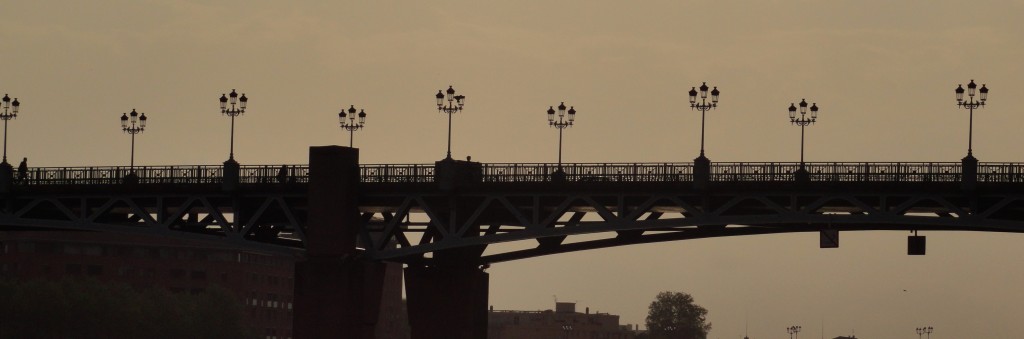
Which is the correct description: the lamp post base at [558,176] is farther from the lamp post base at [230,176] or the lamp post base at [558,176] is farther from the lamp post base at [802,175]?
the lamp post base at [230,176]

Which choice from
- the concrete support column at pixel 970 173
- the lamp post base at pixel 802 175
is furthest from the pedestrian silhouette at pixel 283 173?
the concrete support column at pixel 970 173

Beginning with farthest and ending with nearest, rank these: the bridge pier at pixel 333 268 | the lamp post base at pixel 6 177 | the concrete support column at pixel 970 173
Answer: the lamp post base at pixel 6 177, the bridge pier at pixel 333 268, the concrete support column at pixel 970 173

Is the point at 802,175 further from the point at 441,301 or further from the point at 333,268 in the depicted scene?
the point at 333,268

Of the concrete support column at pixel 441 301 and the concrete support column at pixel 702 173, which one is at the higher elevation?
the concrete support column at pixel 702 173

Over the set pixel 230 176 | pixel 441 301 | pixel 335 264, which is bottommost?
pixel 441 301

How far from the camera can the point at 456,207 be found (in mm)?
111562

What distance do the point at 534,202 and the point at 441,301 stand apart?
10.0m

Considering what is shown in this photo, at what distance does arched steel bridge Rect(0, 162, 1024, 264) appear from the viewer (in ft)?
336

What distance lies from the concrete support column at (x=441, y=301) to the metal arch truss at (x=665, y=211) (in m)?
0.97

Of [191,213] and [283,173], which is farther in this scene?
[191,213]

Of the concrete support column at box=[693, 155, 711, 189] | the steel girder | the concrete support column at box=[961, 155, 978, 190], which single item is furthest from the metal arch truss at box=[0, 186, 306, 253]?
the concrete support column at box=[961, 155, 978, 190]

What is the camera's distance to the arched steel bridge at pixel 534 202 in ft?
336

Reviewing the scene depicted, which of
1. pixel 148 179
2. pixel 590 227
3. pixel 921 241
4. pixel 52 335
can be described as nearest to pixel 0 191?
pixel 148 179

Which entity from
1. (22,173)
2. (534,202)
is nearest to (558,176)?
(534,202)
